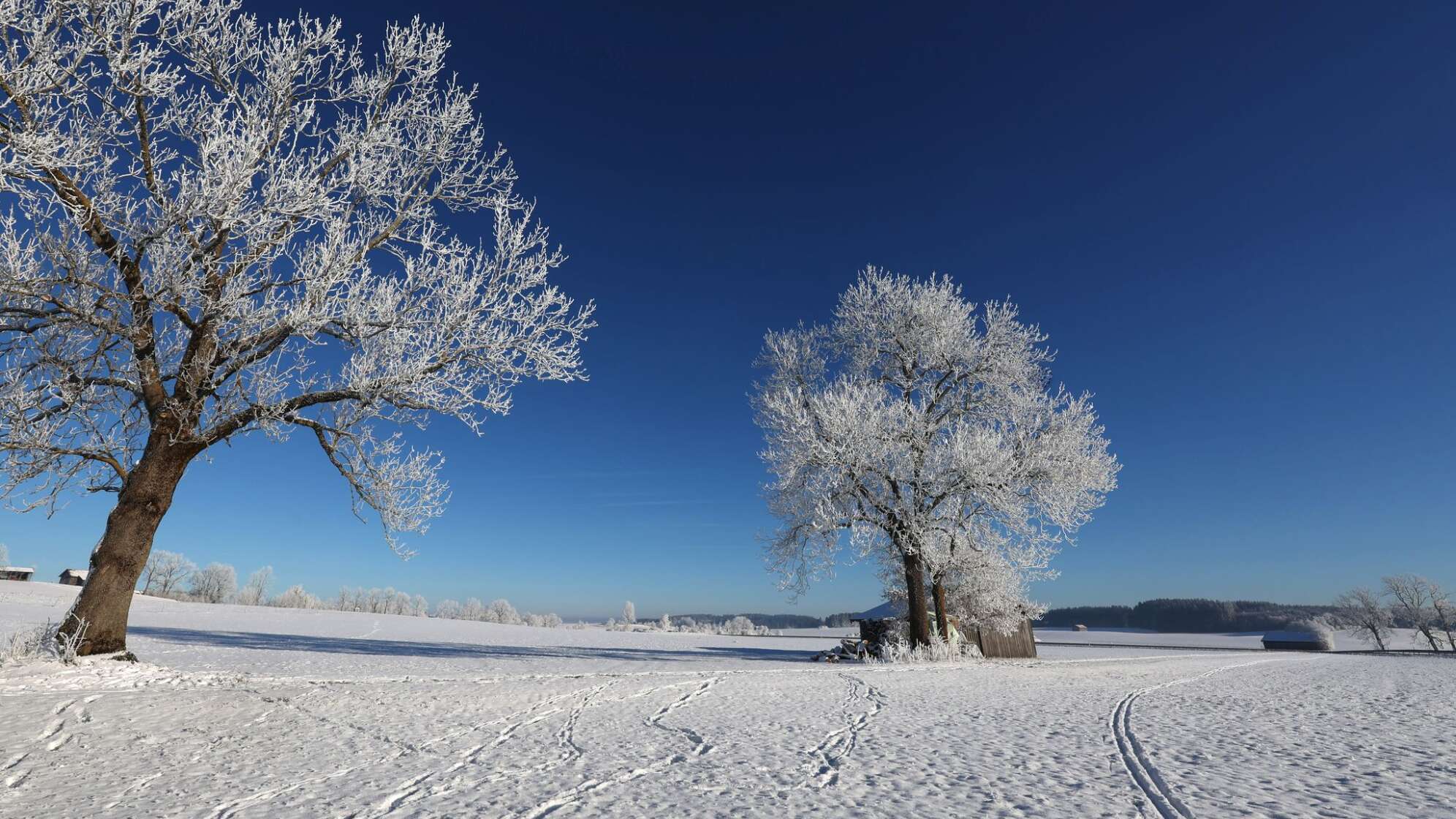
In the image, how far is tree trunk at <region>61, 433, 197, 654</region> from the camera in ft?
29.2

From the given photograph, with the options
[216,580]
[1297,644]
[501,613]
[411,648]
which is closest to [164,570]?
[216,580]

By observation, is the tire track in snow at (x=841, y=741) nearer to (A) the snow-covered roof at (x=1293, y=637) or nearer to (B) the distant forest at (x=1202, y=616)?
(A) the snow-covered roof at (x=1293, y=637)

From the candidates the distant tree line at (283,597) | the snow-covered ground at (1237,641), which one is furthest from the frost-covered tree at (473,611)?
the snow-covered ground at (1237,641)

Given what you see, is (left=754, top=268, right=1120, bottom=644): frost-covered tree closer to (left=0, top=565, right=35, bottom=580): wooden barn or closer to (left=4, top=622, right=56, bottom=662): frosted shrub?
(left=4, top=622, right=56, bottom=662): frosted shrub

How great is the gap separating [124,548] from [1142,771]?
1217cm

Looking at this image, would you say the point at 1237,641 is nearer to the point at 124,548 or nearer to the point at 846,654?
the point at 846,654

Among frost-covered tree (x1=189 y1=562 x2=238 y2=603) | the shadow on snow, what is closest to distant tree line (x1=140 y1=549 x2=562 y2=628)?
frost-covered tree (x1=189 y1=562 x2=238 y2=603)

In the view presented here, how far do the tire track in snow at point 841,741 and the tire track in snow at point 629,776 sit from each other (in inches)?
40.9

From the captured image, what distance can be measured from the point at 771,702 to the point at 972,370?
519 inches

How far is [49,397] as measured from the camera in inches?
366

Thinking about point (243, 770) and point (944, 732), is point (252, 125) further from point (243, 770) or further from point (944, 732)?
point (944, 732)

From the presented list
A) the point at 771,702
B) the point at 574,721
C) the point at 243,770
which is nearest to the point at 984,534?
the point at 771,702

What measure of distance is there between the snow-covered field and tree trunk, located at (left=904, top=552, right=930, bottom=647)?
545cm

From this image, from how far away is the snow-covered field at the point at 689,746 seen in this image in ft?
13.8
